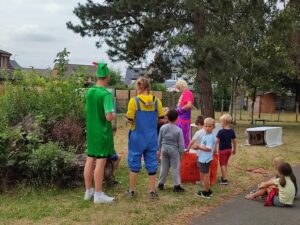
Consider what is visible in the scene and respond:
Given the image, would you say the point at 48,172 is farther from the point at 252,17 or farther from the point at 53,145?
the point at 252,17

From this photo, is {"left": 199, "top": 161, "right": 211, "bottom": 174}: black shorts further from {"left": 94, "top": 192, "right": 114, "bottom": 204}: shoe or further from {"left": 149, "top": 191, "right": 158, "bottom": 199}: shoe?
{"left": 94, "top": 192, "right": 114, "bottom": 204}: shoe

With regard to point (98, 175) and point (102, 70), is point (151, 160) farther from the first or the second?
point (102, 70)

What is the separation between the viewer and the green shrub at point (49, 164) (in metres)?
7.21

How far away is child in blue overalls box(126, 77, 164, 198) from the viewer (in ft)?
22.8

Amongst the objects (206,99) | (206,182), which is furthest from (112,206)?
(206,99)

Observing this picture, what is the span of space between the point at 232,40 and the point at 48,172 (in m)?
12.2

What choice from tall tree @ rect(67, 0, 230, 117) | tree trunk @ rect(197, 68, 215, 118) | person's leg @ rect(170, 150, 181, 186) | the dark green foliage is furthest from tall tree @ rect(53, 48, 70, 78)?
tree trunk @ rect(197, 68, 215, 118)

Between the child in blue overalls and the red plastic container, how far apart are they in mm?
1473

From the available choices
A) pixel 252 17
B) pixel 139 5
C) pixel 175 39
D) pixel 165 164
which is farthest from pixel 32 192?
pixel 252 17

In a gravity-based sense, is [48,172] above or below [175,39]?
below

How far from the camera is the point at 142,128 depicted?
696 cm

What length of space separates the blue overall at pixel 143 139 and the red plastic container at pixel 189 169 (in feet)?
4.98

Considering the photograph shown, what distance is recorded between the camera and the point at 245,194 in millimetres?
7965

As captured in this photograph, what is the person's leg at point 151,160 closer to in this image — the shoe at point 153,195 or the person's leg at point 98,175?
the shoe at point 153,195
